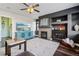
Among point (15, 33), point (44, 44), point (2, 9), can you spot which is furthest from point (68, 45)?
point (2, 9)

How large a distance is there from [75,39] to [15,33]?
1.29 metres

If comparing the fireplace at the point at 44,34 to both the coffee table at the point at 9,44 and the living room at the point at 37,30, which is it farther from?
the coffee table at the point at 9,44

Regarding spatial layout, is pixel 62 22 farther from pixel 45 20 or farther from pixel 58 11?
pixel 45 20

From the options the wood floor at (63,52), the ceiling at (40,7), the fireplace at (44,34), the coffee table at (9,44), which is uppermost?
the ceiling at (40,7)

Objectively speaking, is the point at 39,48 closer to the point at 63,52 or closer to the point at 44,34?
the point at 44,34

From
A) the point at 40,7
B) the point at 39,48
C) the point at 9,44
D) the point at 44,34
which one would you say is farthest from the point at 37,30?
the point at 9,44

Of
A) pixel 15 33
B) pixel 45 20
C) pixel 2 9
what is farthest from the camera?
pixel 45 20

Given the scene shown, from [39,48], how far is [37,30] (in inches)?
15.9

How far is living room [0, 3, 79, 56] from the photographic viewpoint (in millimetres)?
1802

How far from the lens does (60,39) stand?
1925 millimetres

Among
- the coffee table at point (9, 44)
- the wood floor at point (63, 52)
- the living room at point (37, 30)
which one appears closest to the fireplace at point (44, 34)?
the living room at point (37, 30)

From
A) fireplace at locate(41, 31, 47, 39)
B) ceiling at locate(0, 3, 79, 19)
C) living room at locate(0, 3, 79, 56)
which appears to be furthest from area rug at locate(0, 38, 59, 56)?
ceiling at locate(0, 3, 79, 19)

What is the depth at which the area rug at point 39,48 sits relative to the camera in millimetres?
1806

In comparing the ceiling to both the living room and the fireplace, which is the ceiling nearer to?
the living room
